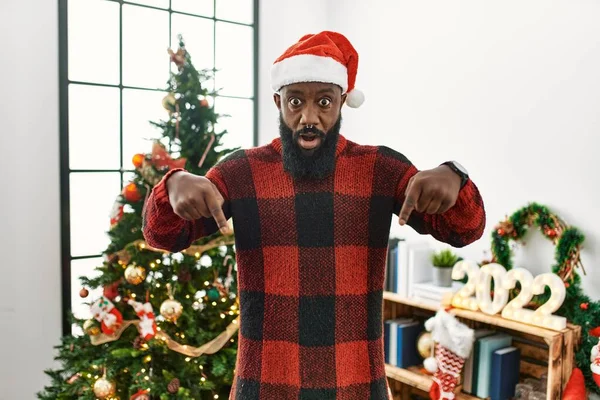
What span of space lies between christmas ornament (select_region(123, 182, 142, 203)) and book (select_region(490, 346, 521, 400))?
1490 millimetres

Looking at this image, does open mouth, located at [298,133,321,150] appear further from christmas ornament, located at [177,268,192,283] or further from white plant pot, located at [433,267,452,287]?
white plant pot, located at [433,267,452,287]

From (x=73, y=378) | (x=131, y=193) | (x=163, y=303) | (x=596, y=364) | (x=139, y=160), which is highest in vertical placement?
(x=139, y=160)

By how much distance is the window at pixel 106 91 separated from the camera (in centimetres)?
245

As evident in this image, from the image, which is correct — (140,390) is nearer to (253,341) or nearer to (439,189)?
(253,341)

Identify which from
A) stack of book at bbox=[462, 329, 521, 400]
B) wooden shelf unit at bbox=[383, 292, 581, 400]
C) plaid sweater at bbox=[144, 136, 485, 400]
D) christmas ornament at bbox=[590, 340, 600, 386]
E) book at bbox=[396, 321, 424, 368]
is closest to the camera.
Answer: plaid sweater at bbox=[144, 136, 485, 400]

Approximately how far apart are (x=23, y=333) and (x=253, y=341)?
1755mm

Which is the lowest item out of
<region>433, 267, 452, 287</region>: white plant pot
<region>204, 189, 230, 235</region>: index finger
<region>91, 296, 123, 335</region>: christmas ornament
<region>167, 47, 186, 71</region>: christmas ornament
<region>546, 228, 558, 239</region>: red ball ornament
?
<region>91, 296, 123, 335</region>: christmas ornament

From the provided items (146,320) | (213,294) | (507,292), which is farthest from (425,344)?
(146,320)

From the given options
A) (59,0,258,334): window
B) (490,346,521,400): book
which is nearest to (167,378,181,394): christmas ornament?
(59,0,258,334): window

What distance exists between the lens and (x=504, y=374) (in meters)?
2.00

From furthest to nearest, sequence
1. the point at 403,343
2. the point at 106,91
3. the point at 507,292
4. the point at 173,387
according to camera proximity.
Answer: the point at 106,91
the point at 403,343
the point at 507,292
the point at 173,387

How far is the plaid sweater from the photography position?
3.21 feet

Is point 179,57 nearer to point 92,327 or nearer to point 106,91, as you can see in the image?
point 106,91

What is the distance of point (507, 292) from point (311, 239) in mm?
1287
